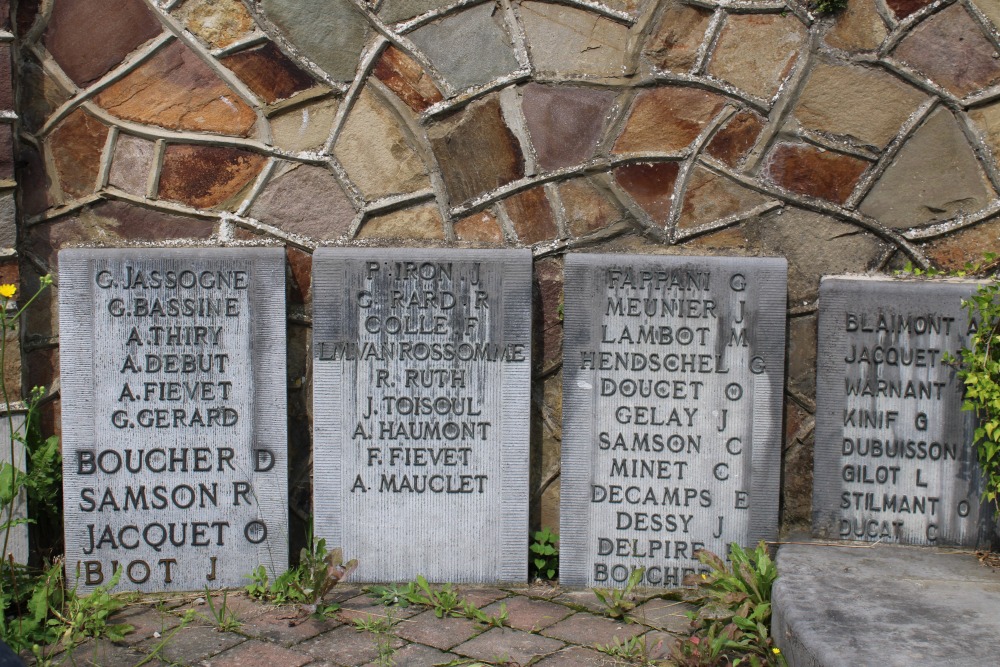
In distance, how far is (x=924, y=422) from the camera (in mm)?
3715

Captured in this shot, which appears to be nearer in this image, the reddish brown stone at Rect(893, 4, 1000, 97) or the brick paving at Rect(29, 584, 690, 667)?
the brick paving at Rect(29, 584, 690, 667)

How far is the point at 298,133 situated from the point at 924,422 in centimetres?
264

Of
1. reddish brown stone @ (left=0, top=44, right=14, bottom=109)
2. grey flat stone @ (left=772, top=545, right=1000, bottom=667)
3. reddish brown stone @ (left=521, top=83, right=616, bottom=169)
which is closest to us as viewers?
grey flat stone @ (left=772, top=545, right=1000, bottom=667)

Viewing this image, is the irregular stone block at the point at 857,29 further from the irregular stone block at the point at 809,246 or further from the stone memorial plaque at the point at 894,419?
the stone memorial plaque at the point at 894,419

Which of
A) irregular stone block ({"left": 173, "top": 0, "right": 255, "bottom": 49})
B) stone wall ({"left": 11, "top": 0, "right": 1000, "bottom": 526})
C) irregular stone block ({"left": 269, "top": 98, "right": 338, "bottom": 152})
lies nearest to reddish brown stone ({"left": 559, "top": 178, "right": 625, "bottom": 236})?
stone wall ({"left": 11, "top": 0, "right": 1000, "bottom": 526})

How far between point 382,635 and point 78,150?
2193 mm

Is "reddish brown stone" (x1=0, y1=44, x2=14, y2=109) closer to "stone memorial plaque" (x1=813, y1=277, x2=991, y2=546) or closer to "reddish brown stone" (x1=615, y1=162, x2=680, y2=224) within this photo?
"reddish brown stone" (x1=615, y1=162, x2=680, y2=224)

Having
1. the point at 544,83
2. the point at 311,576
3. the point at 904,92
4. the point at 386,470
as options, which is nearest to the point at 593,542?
the point at 386,470

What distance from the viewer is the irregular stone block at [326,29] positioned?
3857 mm

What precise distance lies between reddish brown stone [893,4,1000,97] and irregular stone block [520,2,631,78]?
1062mm

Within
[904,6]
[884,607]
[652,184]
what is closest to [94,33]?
[652,184]

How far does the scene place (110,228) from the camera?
390cm

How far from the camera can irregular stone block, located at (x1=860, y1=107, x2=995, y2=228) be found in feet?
12.5

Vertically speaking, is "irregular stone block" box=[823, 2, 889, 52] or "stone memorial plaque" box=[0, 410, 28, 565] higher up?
"irregular stone block" box=[823, 2, 889, 52]
